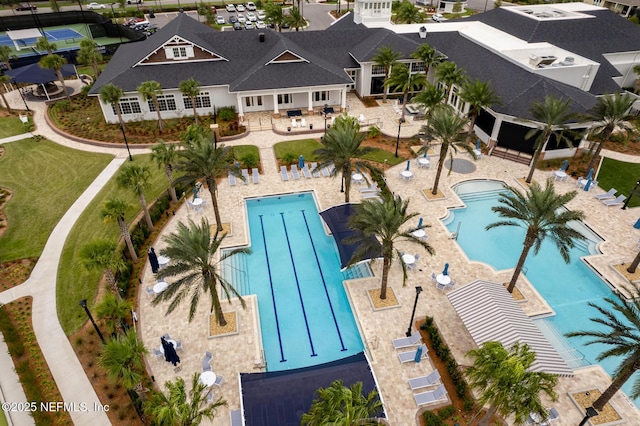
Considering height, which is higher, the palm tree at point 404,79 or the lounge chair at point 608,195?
the palm tree at point 404,79

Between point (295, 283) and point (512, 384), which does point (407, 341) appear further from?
point (295, 283)

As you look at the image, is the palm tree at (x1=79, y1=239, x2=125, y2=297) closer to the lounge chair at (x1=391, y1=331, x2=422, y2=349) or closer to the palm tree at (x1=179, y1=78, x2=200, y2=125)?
the lounge chair at (x1=391, y1=331, x2=422, y2=349)

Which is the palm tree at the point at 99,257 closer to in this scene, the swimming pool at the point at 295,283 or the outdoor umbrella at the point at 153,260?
the outdoor umbrella at the point at 153,260

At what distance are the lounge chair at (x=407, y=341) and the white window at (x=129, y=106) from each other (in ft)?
122

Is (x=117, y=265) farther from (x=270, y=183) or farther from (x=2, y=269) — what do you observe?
(x=270, y=183)

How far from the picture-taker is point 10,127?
139 feet

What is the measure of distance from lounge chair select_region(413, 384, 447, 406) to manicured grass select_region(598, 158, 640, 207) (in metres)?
24.6

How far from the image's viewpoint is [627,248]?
26.7 meters

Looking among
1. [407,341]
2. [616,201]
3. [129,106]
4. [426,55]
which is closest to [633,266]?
[616,201]

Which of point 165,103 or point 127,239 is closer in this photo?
point 127,239

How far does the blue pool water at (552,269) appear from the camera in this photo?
69.5 feet

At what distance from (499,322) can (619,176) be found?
2451 cm

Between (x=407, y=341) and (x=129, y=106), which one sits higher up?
(x=129, y=106)

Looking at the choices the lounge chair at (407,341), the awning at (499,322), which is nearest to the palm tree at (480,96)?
the awning at (499,322)
